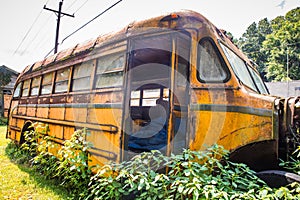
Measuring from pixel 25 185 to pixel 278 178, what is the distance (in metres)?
3.85

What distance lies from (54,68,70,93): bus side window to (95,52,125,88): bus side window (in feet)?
3.37

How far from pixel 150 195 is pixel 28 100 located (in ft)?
15.8

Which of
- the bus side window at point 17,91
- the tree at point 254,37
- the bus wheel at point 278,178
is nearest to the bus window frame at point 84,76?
the bus wheel at point 278,178

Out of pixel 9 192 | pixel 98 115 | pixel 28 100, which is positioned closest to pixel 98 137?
pixel 98 115

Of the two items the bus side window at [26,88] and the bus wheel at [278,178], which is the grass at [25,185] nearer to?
the bus side window at [26,88]

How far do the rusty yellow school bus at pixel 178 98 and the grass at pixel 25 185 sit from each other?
2.64 ft

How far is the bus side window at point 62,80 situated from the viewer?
13.2 ft

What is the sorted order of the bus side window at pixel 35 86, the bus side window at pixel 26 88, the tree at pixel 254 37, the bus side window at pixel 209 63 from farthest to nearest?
the tree at pixel 254 37, the bus side window at pixel 26 88, the bus side window at pixel 35 86, the bus side window at pixel 209 63

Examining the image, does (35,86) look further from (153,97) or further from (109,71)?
(109,71)

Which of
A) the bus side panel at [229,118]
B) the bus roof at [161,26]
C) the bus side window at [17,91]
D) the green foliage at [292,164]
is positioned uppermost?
the bus roof at [161,26]

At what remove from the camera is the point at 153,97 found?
5574 millimetres

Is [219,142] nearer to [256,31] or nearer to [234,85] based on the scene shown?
[234,85]

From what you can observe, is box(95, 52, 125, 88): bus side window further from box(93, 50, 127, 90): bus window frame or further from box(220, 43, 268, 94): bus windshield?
box(220, 43, 268, 94): bus windshield

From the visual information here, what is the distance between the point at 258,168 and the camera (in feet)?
8.19
